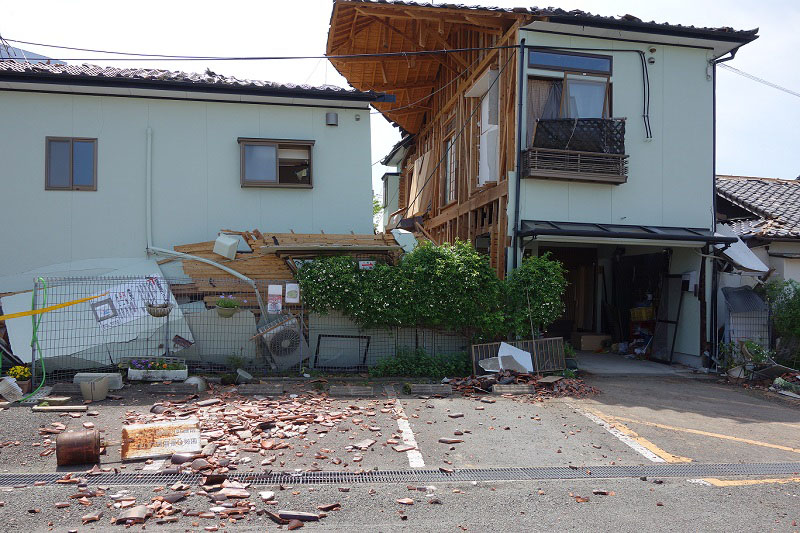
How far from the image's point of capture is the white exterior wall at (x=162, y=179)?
1058cm

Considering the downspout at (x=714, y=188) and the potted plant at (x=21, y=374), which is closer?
the potted plant at (x=21, y=374)

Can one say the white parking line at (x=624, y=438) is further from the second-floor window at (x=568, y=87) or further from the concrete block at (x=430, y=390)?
the second-floor window at (x=568, y=87)

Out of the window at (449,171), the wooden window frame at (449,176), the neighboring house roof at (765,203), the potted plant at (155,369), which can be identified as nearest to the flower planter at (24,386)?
the potted plant at (155,369)

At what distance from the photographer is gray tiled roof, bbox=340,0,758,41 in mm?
10445

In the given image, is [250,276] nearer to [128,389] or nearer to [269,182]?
[269,182]

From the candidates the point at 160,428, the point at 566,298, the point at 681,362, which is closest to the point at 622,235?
the point at 681,362

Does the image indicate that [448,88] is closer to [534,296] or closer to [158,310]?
[534,296]

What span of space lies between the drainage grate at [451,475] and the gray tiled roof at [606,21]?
8372 millimetres

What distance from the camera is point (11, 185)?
1054cm

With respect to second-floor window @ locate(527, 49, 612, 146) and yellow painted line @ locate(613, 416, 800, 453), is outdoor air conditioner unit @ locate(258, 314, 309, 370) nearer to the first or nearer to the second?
yellow painted line @ locate(613, 416, 800, 453)

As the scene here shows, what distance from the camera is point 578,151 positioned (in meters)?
10.7

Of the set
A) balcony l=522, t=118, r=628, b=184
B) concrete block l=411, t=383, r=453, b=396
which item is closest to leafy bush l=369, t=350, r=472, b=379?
concrete block l=411, t=383, r=453, b=396

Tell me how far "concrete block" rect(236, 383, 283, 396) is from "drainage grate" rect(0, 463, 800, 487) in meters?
3.09

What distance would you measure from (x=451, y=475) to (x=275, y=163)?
794 centimetres
